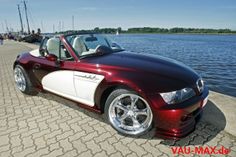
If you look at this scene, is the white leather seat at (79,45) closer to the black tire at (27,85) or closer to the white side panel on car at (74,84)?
the white side panel on car at (74,84)

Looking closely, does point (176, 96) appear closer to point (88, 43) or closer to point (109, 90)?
point (109, 90)

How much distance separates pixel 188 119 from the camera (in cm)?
298

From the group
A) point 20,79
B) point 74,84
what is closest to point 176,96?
point 74,84

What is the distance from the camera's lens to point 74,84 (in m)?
3.81

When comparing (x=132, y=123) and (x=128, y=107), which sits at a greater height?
(x=128, y=107)

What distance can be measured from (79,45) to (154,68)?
172cm

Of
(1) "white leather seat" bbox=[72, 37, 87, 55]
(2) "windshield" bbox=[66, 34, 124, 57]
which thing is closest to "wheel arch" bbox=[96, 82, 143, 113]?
(2) "windshield" bbox=[66, 34, 124, 57]

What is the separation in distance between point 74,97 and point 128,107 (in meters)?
1.14

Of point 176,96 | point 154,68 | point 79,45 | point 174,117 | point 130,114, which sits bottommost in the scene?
point 130,114

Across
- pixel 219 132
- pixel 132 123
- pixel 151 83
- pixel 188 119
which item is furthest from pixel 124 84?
pixel 219 132

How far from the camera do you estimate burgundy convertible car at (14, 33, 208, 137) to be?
9.47ft

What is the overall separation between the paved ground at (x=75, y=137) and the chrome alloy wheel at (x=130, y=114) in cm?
16

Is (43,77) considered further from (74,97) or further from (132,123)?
(132,123)

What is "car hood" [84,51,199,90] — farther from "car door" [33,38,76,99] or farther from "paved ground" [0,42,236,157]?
"paved ground" [0,42,236,157]
